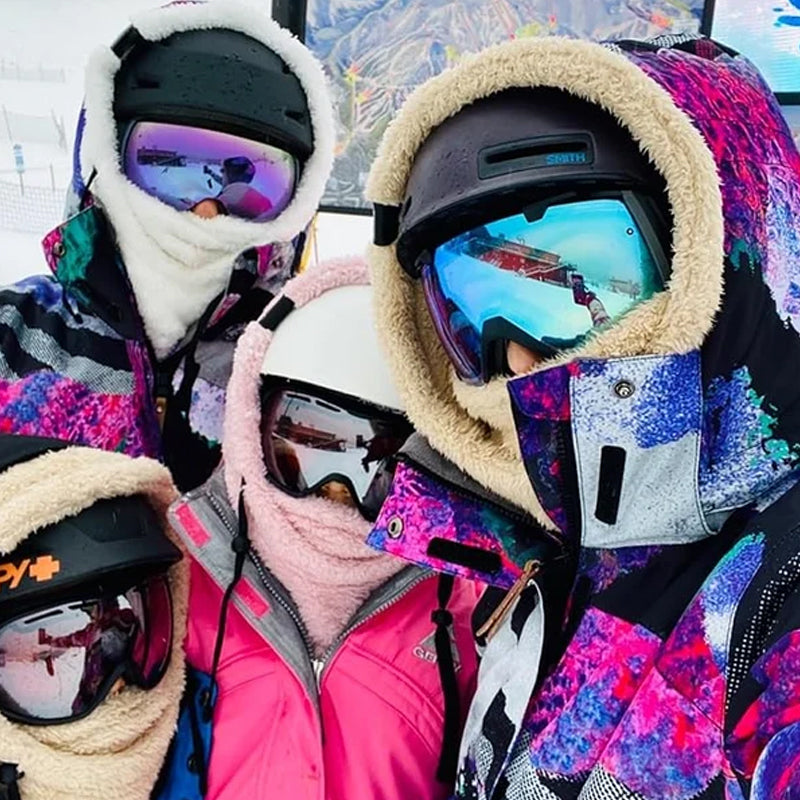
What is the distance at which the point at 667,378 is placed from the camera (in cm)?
57

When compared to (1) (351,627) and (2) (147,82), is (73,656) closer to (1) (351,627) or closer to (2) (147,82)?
(1) (351,627)

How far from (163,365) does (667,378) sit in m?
0.93

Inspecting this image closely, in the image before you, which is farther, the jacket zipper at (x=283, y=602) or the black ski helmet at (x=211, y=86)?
the black ski helmet at (x=211, y=86)

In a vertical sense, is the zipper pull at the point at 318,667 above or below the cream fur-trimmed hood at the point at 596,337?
below

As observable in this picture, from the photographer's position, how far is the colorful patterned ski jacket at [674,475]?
0.51 meters

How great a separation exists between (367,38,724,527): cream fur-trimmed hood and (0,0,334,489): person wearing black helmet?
528 mm

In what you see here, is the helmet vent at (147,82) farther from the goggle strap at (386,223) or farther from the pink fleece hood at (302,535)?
the goggle strap at (386,223)

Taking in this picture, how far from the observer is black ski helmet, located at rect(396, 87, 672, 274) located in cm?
61

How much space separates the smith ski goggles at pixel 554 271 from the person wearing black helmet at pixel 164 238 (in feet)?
2.24

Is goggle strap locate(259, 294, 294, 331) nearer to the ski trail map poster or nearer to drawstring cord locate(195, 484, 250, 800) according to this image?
drawstring cord locate(195, 484, 250, 800)

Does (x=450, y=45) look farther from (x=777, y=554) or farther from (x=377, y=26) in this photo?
(x=777, y=554)

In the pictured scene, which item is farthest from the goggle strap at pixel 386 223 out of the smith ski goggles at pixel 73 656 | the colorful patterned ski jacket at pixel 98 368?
the colorful patterned ski jacket at pixel 98 368

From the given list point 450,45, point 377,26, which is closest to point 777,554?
point 450,45

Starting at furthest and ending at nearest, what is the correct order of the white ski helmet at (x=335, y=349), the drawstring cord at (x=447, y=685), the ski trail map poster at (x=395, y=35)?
→ the ski trail map poster at (x=395, y=35) < the white ski helmet at (x=335, y=349) < the drawstring cord at (x=447, y=685)
